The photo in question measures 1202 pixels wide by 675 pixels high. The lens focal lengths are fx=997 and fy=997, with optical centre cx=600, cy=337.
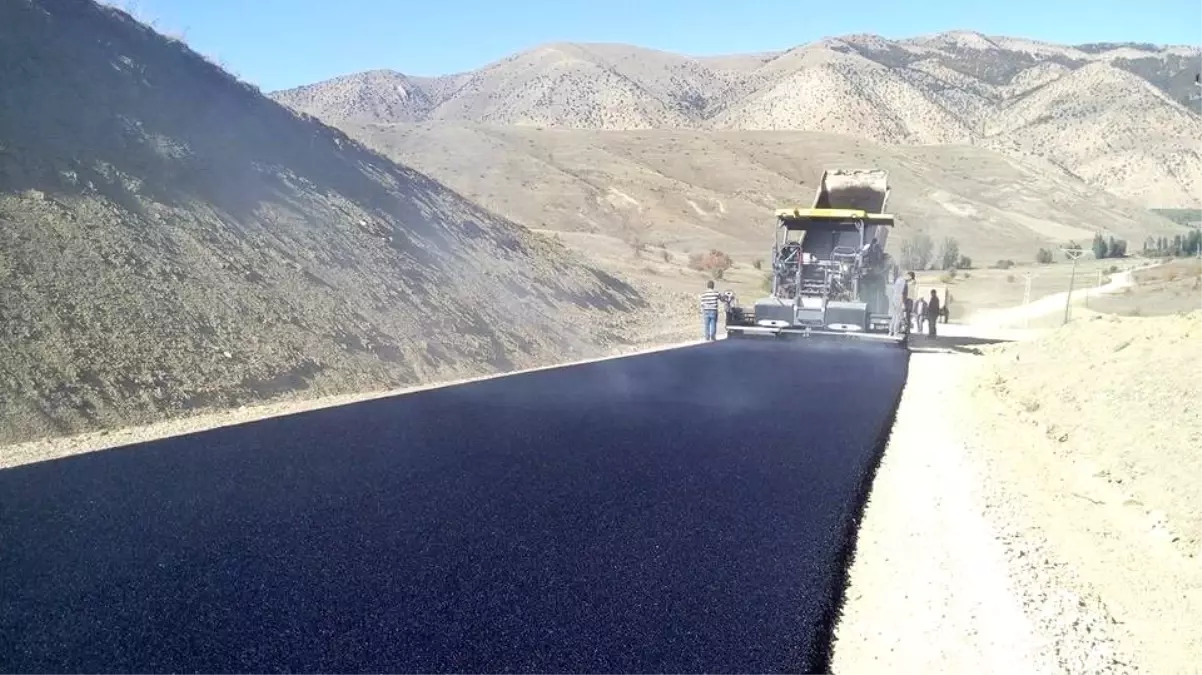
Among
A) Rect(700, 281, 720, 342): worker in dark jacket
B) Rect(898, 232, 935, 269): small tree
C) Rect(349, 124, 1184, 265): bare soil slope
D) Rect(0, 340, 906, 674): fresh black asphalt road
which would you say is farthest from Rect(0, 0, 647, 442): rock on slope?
Rect(349, 124, 1184, 265): bare soil slope

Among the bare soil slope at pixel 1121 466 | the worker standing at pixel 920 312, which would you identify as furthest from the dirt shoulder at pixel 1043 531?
the worker standing at pixel 920 312

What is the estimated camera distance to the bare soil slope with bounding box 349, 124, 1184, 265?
62250 mm

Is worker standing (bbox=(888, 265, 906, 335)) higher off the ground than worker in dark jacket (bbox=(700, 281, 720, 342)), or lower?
higher

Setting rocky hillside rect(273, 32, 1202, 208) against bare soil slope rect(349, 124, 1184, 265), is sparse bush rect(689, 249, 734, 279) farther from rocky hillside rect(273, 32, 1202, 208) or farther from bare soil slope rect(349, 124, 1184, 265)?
rocky hillside rect(273, 32, 1202, 208)

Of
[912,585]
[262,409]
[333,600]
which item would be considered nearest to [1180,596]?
[912,585]

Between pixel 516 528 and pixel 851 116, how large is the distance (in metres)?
95.9

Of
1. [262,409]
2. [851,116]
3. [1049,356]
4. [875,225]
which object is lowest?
[262,409]

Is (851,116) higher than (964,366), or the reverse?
(851,116)

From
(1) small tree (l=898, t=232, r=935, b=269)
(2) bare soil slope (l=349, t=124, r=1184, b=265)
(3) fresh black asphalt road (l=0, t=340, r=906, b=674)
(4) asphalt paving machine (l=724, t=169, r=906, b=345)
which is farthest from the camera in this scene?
(2) bare soil slope (l=349, t=124, r=1184, b=265)

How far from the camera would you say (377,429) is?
31.9ft

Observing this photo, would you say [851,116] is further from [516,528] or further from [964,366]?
[516,528]

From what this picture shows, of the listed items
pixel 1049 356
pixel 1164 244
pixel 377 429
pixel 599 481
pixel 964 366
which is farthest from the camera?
pixel 1164 244

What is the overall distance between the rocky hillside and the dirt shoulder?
277 feet

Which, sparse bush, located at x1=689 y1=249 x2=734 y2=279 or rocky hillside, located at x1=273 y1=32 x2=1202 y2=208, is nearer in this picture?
sparse bush, located at x1=689 y1=249 x2=734 y2=279
